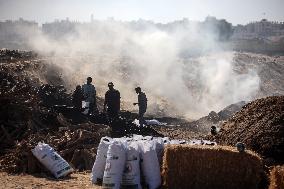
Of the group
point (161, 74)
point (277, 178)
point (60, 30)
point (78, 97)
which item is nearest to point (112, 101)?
point (78, 97)

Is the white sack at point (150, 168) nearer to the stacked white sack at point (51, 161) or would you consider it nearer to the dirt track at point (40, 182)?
the dirt track at point (40, 182)

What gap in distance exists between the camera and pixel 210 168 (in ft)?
23.9

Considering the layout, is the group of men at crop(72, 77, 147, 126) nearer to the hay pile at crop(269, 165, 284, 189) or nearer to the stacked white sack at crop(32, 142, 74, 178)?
the stacked white sack at crop(32, 142, 74, 178)

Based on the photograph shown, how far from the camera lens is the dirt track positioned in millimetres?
7660

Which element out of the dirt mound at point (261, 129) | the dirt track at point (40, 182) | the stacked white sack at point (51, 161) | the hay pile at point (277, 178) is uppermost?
the dirt mound at point (261, 129)

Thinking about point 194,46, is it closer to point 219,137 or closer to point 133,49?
point 133,49

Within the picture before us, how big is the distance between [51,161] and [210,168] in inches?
129

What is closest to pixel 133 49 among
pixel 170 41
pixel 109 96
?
pixel 170 41

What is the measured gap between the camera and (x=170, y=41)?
48844mm

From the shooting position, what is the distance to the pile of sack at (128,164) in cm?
718

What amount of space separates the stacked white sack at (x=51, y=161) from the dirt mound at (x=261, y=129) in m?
Answer: 3.43

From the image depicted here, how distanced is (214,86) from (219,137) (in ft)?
80.5

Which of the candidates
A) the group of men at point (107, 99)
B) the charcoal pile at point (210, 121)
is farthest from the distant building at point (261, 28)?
the group of men at point (107, 99)

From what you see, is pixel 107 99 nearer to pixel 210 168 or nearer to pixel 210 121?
pixel 210 168
